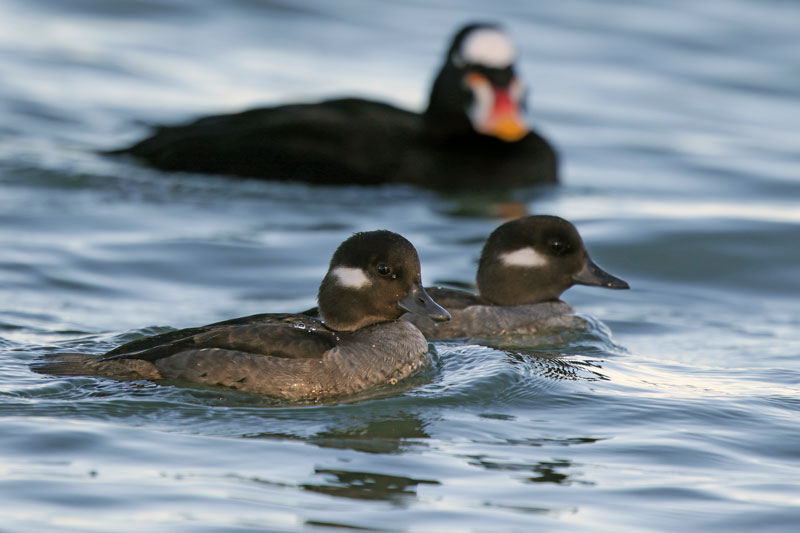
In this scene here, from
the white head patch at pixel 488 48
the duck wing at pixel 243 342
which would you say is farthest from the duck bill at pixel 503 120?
the duck wing at pixel 243 342

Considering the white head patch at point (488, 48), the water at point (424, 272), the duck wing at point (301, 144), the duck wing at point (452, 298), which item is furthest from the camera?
the white head patch at point (488, 48)

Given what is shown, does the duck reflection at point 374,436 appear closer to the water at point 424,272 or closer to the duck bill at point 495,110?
the water at point 424,272

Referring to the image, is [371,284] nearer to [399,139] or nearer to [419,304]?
[419,304]

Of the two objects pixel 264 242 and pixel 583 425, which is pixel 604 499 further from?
pixel 264 242

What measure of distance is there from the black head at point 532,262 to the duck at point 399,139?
382 centimetres

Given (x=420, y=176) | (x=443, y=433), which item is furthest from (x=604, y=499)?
(x=420, y=176)

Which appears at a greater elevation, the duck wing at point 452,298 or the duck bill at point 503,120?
the duck bill at point 503,120

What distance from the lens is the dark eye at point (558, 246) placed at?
9.02 meters

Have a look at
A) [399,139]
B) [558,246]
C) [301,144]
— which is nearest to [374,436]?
[558,246]

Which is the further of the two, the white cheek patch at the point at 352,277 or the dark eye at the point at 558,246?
the dark eye at the point at 558,246

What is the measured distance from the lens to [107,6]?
19.1 meters

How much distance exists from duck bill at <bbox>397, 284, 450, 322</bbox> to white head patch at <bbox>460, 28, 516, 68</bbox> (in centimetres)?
576

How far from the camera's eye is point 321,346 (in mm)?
7309

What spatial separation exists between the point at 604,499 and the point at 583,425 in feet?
3.49
